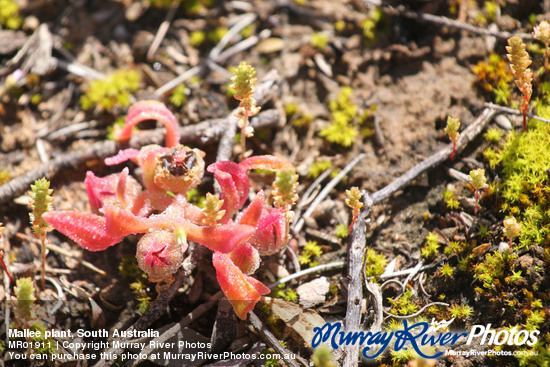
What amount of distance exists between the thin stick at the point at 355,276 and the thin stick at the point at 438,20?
83.5 inches

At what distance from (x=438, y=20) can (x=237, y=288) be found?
3.41 meters

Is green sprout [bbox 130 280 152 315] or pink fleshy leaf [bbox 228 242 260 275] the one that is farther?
green sprout [bbox 130 280 152 315]

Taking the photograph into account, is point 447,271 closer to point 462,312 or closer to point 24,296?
point 462,312

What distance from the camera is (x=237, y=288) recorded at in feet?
10.1

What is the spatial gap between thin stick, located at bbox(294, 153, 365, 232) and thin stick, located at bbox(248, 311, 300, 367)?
3.03 feet

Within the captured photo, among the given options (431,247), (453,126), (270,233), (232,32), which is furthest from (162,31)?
(431,247)

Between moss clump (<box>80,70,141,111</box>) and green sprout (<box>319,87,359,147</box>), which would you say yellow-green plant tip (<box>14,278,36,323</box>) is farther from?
green sprout (<box>319,87,359,147</box>)

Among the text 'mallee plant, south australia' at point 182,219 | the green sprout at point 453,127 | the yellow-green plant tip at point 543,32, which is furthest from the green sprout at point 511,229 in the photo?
the yellow-green plant tip at point 543,32

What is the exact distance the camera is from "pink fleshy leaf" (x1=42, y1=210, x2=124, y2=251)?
3172 mm

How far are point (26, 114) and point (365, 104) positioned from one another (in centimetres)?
366

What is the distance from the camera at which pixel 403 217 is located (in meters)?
3.88

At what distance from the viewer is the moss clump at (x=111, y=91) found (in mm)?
4547

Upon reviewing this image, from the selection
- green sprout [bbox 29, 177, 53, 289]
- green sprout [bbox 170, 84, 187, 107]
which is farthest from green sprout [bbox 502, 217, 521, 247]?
green sprout [bbox 29, 177, 53, 289]

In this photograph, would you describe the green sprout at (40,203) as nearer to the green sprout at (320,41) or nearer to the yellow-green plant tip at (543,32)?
the green sprout at (320,41)
